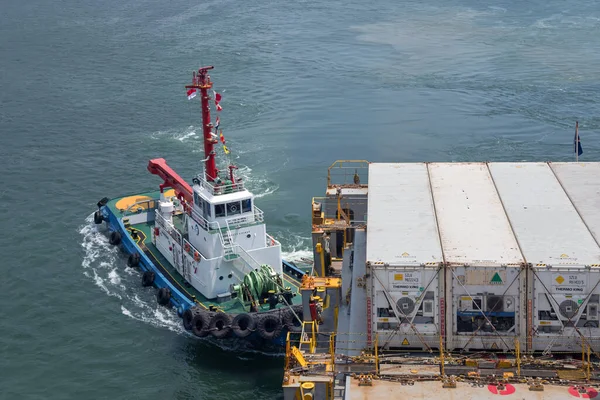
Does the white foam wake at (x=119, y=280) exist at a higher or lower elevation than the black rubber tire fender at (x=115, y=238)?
lower

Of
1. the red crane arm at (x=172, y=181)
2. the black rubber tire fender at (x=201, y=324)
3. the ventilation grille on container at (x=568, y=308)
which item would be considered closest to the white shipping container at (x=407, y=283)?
the ventilation grille on container at (x=568, y=308)

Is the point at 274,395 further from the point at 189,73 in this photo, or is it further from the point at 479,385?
the point at 189,73

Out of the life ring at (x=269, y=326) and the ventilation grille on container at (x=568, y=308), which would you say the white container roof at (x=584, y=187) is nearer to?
the ventilation grille on container at (x=568, y=308)

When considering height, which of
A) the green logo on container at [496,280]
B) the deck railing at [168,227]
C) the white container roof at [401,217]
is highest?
the white container roof at [401,217]

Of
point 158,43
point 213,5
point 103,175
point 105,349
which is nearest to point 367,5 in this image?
point 213,5

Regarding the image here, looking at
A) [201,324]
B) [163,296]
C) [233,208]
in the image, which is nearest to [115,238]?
[163,296]

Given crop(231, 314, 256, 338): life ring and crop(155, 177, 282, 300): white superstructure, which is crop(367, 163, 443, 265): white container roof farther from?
crop(155, 177, 282, 300): white superstructure
